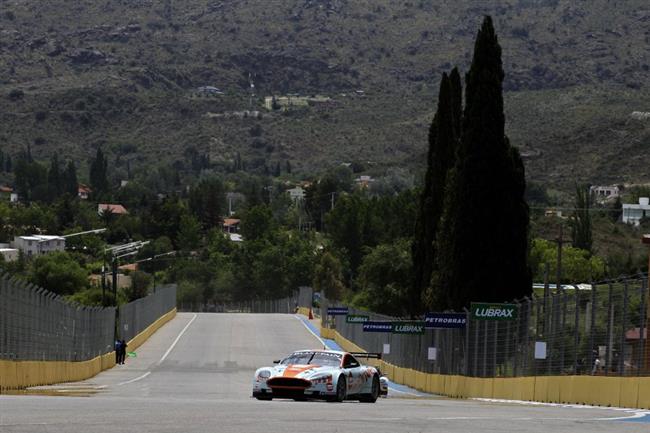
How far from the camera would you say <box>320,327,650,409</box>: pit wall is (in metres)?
26.6

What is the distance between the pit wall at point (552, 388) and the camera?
26.6 metres

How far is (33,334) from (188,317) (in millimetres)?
80307

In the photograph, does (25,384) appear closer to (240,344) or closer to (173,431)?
(173,431)

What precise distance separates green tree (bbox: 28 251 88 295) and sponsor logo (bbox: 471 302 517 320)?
116 m

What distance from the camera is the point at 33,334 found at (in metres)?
37.3

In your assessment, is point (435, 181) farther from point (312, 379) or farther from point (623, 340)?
point (623, 340)

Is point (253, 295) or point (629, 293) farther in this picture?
point (253, 295)

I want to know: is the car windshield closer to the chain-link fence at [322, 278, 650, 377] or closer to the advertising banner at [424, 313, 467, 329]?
the chain-link fence at [322, 278, 650, 377]

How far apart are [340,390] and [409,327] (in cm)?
2077

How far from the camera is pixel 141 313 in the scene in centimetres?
8431

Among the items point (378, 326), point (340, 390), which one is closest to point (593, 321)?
point (340, 390)

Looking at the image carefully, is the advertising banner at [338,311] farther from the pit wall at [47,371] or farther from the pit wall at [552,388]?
the pit wall at [552,388]

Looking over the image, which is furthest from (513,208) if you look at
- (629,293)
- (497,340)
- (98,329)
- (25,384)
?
(629,293)

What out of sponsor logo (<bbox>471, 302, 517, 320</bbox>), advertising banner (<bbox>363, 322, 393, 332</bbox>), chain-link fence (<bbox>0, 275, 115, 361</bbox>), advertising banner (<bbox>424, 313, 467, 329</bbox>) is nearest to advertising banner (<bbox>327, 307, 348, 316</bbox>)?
advertising banner (<bbox>363, 322, 393, 332</bbox>)
